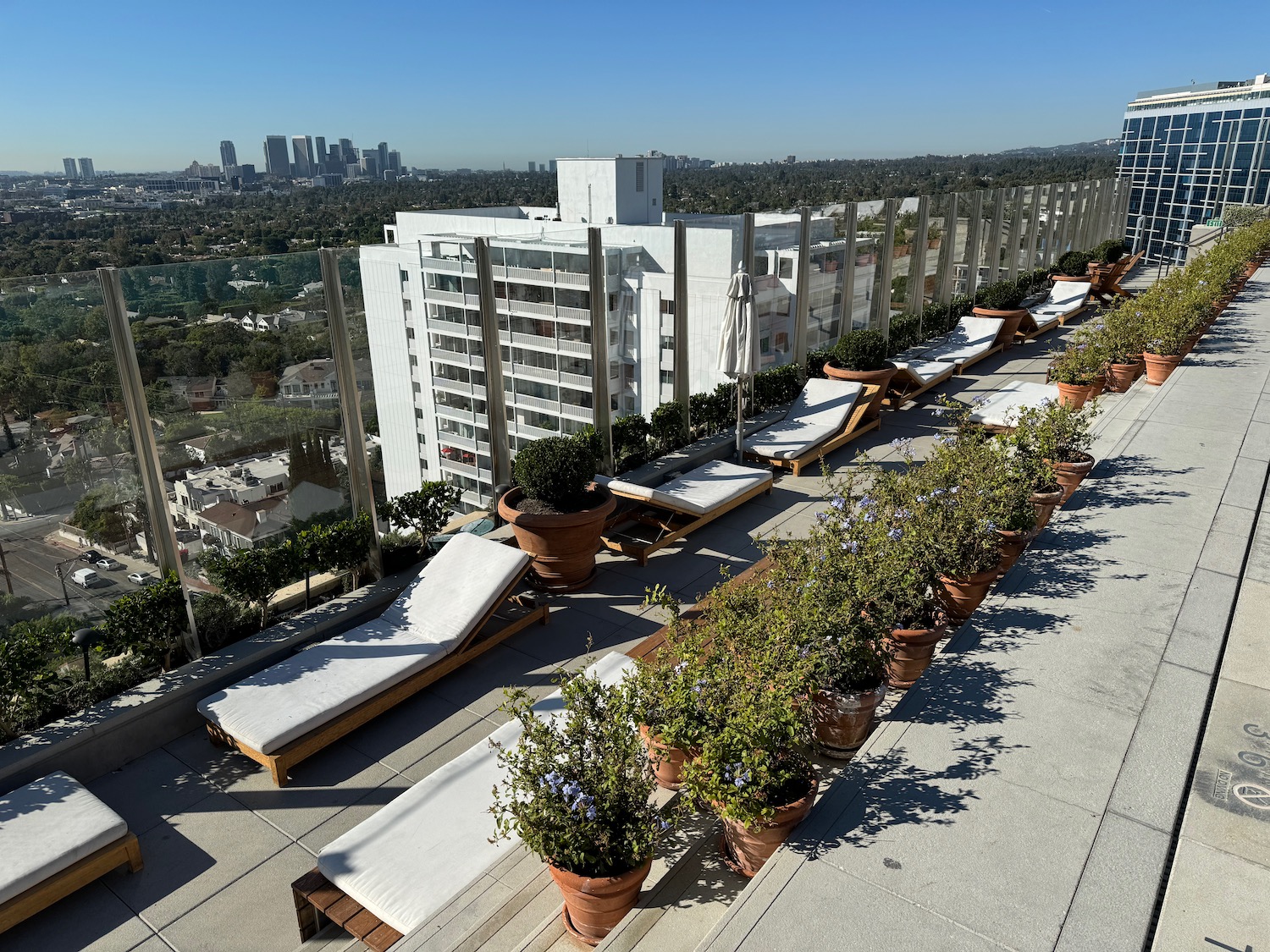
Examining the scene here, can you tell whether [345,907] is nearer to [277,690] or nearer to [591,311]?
[277,690]

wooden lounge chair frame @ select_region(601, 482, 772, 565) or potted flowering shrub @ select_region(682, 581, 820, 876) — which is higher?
potted flowering shrub @ select_region(682, 581, 820, 876)

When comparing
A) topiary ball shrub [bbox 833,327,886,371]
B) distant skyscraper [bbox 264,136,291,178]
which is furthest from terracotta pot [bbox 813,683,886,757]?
distant skyscraper [bbox 264,136,291,178]

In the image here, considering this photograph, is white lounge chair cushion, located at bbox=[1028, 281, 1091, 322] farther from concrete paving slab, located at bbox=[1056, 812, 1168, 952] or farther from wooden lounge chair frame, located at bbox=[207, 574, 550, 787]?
concrete paving slab, located at bbox=[1056, 812, 1168, 952]

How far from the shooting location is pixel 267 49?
45.0m

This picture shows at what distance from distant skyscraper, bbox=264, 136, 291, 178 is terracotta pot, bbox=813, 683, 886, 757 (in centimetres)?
10634

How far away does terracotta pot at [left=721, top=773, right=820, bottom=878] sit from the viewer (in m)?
2.90

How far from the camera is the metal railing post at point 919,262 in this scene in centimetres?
1398

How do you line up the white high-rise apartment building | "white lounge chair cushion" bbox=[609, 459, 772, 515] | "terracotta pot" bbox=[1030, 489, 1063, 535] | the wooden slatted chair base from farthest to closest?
"white lounge chair cushion" bbox=[609, 459, 772, 515] < the white high-rise apartment building < "terracotta pot" bbox=[1030, 489, 1063, 535] < the wooden slatted chair base

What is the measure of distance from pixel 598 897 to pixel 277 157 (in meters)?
113

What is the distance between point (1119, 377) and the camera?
373 inches

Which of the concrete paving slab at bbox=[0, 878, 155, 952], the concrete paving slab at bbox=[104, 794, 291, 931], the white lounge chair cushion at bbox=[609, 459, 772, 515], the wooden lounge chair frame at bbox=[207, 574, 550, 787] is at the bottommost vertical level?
the concrete paving slab at bbox=[104, 794, 291, 931]

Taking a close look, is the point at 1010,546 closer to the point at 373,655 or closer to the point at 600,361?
the point at 373,655

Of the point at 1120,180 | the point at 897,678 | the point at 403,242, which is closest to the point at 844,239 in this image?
the point at 403,242

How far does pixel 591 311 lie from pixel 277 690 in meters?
4.94
